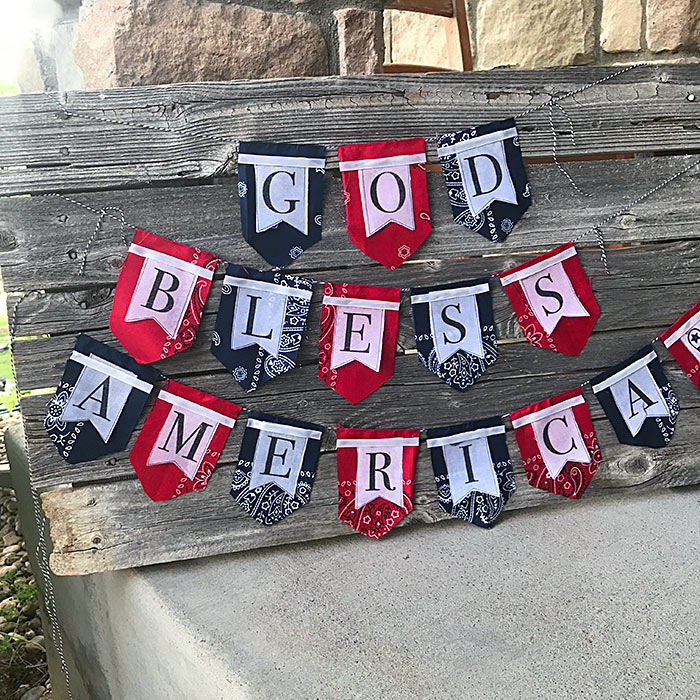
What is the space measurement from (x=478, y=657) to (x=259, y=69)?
1082mm

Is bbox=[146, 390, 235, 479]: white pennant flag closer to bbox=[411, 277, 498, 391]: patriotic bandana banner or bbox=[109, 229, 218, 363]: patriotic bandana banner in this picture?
bbox=[109, 229, 218, 363]: patriotic bandana banner

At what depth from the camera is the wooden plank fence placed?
3.96 feet

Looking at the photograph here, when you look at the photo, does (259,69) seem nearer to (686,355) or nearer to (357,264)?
(357,264)

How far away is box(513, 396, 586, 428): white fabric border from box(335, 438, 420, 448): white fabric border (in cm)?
21

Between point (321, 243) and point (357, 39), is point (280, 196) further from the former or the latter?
point (357, 39)

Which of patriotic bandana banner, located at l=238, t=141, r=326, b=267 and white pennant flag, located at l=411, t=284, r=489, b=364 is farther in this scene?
white pennant flag, located at l=411, t=284, r=489, b=364

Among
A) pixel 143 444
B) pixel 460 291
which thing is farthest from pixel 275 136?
pixel 143 444

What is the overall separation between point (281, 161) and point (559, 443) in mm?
758

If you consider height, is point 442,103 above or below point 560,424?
above

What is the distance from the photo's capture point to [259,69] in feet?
4.52

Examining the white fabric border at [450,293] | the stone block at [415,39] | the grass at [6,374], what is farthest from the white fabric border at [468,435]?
the grass at [6,374]

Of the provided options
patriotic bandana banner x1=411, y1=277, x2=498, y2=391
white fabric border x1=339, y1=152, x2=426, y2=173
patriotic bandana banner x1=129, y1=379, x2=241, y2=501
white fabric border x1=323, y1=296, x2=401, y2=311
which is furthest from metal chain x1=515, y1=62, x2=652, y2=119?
patriotic bandana banner x1=129, y1=379, x2=241, y2=501

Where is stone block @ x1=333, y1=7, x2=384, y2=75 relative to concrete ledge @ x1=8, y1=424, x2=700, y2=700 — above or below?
above

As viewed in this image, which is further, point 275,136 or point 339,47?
point 339,47
